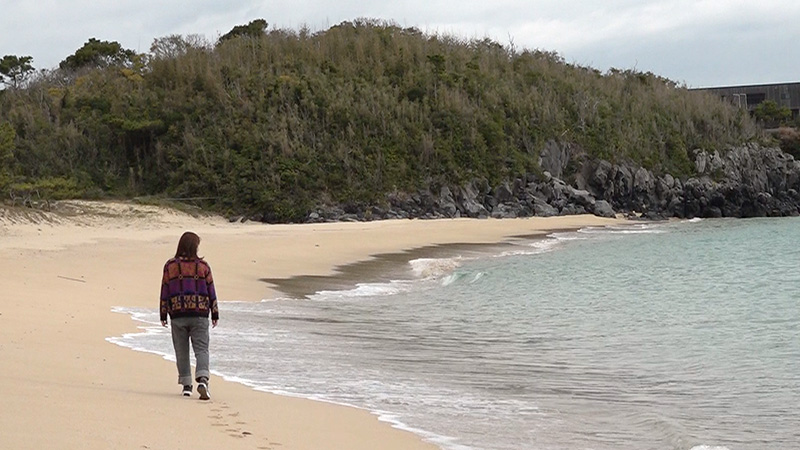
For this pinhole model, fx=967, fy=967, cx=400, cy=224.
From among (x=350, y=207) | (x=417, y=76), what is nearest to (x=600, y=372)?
(x=350, y=207)

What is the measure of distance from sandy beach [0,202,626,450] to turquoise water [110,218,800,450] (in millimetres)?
689

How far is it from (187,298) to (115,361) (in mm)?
1569

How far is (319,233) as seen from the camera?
30625mm

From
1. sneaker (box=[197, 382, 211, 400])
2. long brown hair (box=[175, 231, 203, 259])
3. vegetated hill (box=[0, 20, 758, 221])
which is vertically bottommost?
sneaker (box=[197, 382, 211, 400])

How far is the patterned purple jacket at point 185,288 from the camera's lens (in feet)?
25.6

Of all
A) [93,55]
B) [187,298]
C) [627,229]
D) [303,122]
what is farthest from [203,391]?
[93,55]

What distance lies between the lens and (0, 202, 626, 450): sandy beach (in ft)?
19.8

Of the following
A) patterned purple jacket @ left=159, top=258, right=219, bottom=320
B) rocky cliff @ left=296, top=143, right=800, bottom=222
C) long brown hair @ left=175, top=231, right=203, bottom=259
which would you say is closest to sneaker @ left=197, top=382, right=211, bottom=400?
patterned purple jacket @ left=159, top=258, right=219, bottom=320

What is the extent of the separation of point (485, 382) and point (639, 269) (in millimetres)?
15578

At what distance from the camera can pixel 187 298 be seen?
7801mm

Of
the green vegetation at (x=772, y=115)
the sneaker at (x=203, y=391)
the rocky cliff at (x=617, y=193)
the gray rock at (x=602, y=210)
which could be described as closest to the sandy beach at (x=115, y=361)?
the sneaker at (x=203, y=391)

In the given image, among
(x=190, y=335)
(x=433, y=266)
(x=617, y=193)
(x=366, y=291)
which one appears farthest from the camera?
(x=617, y=193)

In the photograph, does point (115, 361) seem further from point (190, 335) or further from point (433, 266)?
point (433, 266)

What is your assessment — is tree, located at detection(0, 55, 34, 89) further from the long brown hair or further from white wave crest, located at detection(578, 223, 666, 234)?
the long brown hair
